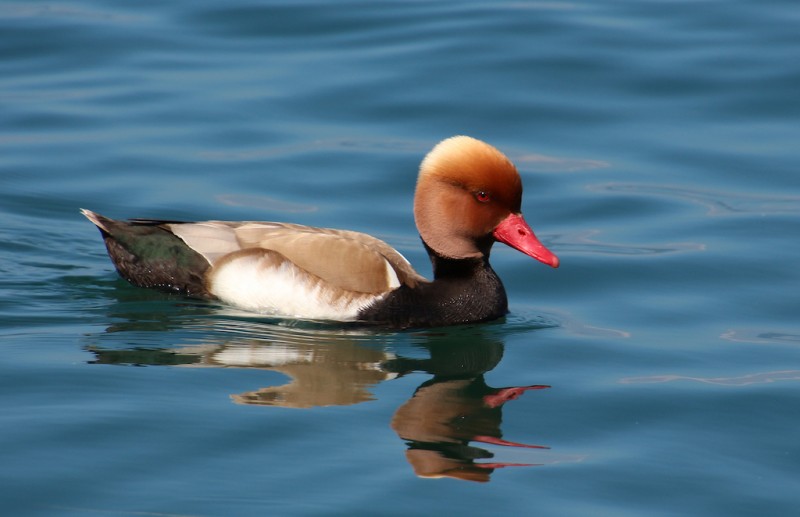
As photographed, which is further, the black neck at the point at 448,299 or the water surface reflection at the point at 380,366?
the black neck at the point at 448,299

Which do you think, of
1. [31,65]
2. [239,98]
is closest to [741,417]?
[239,98]

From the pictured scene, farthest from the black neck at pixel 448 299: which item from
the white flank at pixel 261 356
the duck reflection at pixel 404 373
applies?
the white flank at pixel 261 356

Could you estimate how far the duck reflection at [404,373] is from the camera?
6.27m

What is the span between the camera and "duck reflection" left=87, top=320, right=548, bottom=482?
20.6 ft

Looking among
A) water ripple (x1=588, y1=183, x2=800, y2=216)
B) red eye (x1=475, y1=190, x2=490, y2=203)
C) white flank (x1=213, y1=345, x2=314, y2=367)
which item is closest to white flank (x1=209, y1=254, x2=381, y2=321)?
white flank (x1=213, y1=345, x2=314, y2=367)

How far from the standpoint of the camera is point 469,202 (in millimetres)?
8078

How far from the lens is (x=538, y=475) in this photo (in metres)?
5.98

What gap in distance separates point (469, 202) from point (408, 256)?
153 cm

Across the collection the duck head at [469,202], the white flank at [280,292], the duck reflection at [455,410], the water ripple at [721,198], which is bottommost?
the duck reflection at [455,410]

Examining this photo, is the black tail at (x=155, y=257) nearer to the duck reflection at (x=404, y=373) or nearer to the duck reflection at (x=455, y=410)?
the duck reflection at (x=404, y=373)

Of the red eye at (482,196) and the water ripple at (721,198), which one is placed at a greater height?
the water ripple at (721,198)

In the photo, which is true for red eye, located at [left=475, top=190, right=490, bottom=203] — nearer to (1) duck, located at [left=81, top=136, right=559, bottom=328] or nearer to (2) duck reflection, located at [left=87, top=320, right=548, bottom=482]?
(1) duck, located at [left=81, top=136, right=559, bottom=328]

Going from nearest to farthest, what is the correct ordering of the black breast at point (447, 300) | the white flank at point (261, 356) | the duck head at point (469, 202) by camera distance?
1. the white flank at point (261, 356)
2. the duck head at point (469, 202)
3. the black breast at point (447, 300)

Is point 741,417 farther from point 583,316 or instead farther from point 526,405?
point 583,316
